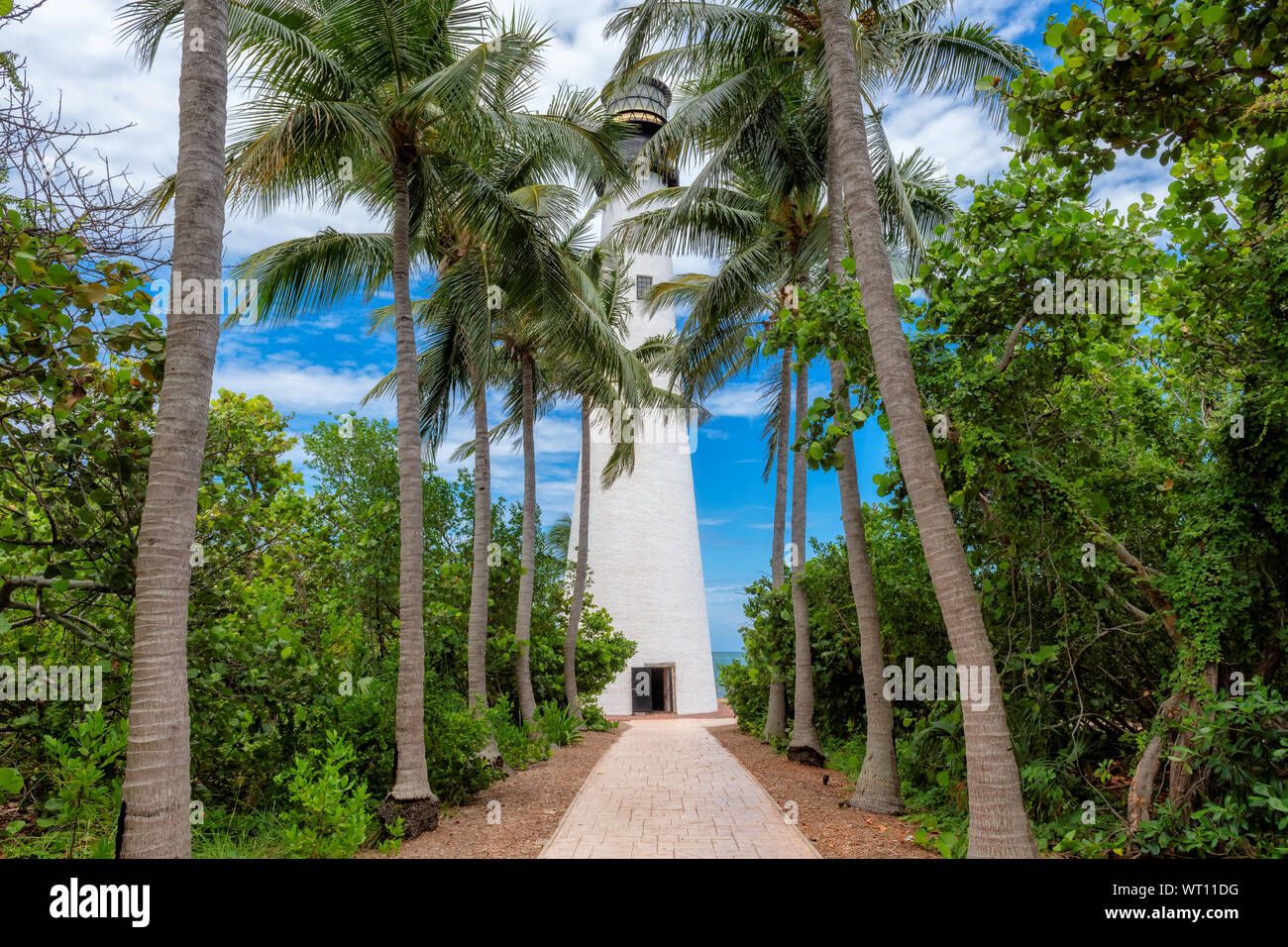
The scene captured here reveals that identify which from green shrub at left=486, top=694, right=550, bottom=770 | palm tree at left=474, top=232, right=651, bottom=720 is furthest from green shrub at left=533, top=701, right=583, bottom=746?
green shrub at left=486, top=694, right=550, bottom=770

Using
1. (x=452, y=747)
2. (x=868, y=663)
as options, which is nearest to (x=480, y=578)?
(x=452, y=747)

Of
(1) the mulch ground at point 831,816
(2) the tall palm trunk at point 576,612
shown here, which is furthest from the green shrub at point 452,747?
(2) the tall palm trunk at point 576,612

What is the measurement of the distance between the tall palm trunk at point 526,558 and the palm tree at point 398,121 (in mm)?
5645

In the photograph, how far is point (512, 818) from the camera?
28.3 ft

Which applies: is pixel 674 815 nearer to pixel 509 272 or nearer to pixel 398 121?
pixel 509 272

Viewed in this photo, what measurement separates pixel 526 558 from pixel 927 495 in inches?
394

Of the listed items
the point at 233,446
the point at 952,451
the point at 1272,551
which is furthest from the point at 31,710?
the point at 1272,551

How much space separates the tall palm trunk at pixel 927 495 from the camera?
5.22 m

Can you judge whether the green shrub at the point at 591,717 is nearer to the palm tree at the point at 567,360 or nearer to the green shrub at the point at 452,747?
the palm tree at the point at 567,360

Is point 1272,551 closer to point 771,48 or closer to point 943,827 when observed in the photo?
point 943,827

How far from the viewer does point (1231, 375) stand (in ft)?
20.2

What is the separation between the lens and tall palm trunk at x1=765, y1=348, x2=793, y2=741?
14.6 meters

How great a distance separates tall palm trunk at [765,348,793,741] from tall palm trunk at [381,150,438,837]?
308 inches

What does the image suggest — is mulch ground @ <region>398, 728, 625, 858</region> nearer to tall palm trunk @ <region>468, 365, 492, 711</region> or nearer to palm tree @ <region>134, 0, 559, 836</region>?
palm tree @ <region>134, 0, 559, 836</region>
